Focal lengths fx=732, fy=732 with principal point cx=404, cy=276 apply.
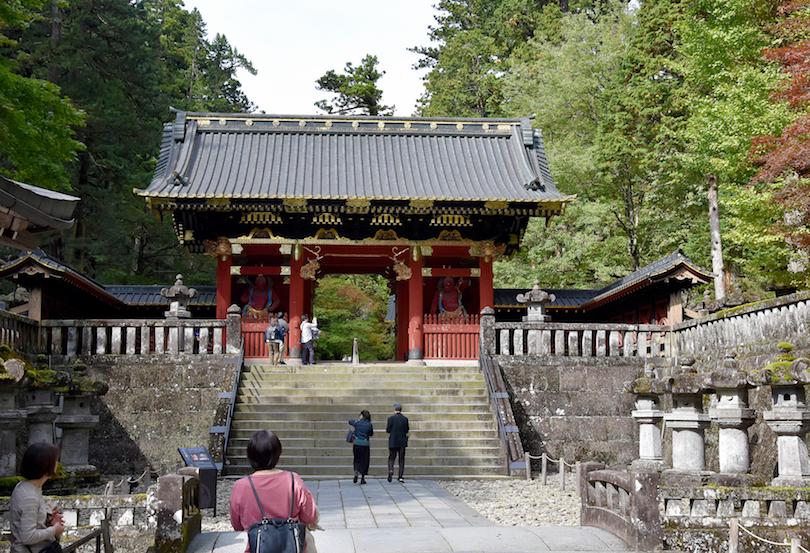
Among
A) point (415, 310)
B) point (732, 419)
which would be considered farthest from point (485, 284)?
point (732, 419)

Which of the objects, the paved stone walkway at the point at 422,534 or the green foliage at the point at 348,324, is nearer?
the paved stone walkway at the point at 422,534

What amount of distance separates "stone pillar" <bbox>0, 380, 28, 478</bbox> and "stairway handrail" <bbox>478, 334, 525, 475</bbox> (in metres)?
8.42

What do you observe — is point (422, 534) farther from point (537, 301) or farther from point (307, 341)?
point (307, 341)

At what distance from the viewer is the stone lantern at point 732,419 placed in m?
9.60

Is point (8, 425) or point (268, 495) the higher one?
point (268, 495)

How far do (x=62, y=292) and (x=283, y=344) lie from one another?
5.90m

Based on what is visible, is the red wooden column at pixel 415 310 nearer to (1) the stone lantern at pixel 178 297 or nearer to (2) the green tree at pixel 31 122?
(1) the stone lantern at pixel 178 297

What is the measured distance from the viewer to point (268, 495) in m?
4.64

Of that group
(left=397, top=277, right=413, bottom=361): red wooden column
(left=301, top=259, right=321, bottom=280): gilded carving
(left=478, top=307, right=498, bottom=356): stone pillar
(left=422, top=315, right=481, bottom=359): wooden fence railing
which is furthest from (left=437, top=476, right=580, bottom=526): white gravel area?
(left=397, top=277, right=413, bottom=361): red wooden column

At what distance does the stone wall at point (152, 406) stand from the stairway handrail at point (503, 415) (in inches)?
221

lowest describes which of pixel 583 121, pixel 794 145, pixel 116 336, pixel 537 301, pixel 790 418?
pixel 790 418

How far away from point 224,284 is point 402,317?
5625 millimetres

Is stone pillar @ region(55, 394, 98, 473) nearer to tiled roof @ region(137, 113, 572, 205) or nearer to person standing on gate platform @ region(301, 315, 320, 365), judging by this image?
person standing on gate platform @ region(301, 315, 320, 365)

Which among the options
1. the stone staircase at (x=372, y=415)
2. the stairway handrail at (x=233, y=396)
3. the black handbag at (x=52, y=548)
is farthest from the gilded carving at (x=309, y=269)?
the black handbag at (x=52, y=548)
